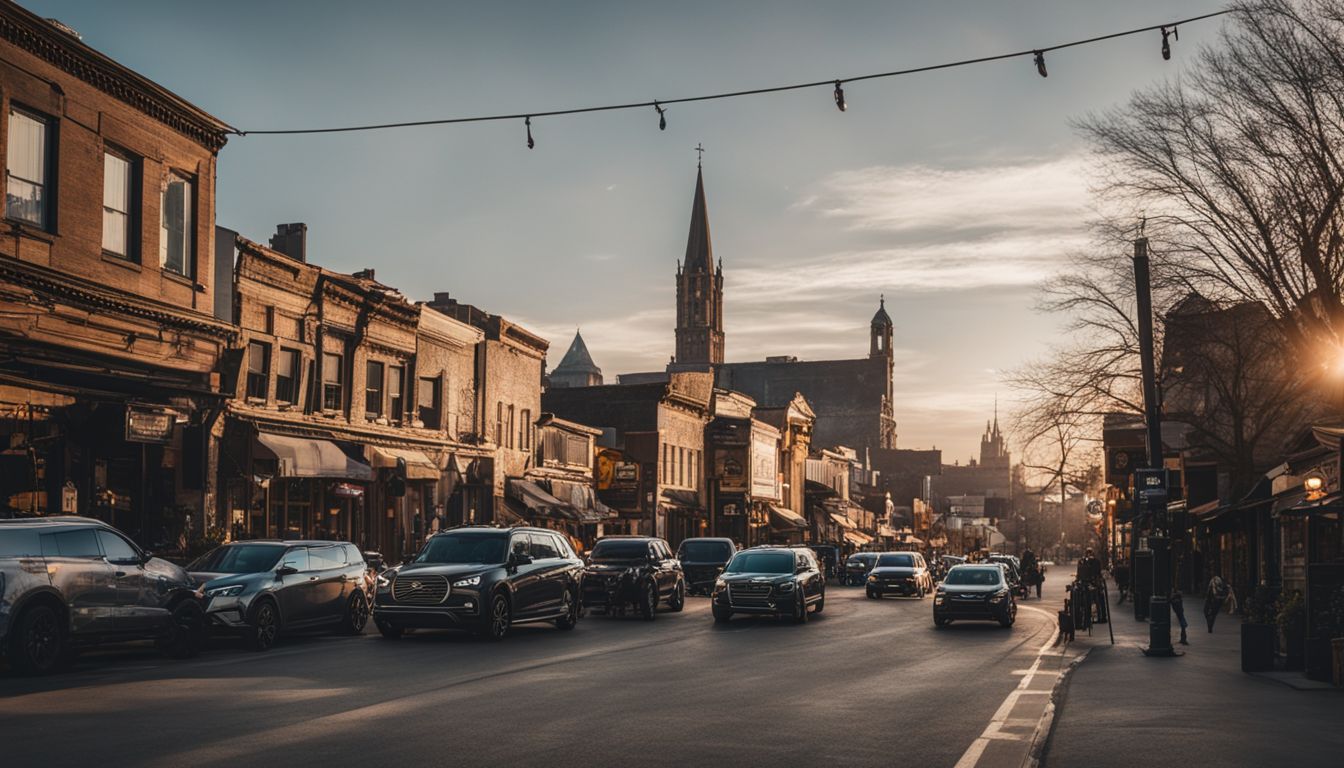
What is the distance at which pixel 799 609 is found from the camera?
30109 millimetres

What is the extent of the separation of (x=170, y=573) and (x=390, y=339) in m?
23.4

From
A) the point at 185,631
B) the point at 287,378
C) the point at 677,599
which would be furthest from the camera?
the point at 287,378

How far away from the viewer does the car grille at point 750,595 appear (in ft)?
97.6

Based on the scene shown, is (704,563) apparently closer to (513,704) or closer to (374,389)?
(374,389)

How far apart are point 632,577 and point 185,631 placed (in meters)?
12.7

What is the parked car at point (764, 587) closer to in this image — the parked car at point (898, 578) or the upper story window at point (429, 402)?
the parked car at point (898, 578)

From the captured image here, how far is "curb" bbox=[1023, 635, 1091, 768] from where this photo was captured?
11.1m

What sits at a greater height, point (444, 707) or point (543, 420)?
point (543, 420)

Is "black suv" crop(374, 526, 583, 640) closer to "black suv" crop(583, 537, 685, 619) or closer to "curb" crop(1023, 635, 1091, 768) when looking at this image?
"black suv" crop(583, 537, 685, 619)

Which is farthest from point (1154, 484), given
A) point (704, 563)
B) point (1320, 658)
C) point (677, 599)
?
point (704, 563)

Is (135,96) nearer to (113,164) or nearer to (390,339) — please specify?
(113,164)

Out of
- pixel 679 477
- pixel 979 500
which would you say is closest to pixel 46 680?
pixel 679 477

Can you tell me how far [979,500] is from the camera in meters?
200

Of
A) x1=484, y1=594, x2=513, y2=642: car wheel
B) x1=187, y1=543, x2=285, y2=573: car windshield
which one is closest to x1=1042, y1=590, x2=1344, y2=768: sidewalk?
x1=484, y1=594, x2=513, y2=642: car wheel
